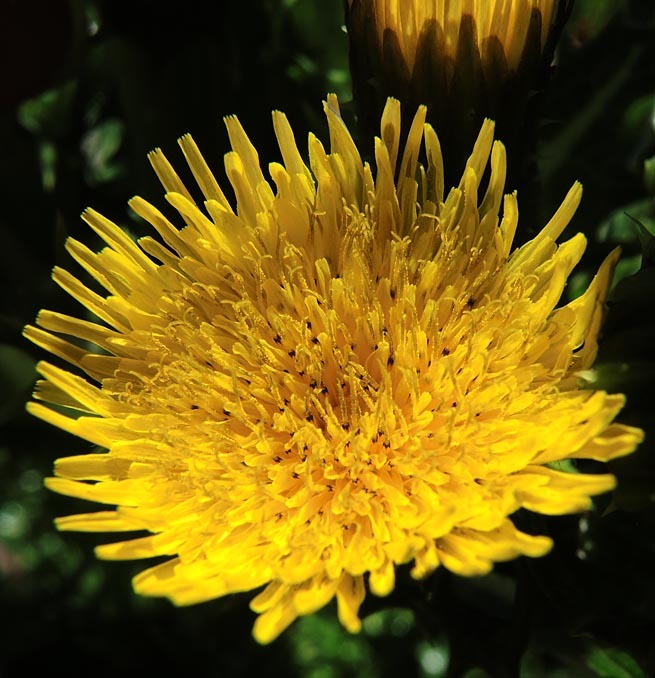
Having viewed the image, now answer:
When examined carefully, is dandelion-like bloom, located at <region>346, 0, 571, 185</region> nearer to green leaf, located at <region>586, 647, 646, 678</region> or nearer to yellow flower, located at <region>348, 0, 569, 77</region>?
yellow flower, located at <region>348, 0, 569, 77</region>

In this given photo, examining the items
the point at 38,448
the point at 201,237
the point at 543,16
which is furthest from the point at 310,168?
the point at 38,448

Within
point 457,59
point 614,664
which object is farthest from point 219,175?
point 614,664

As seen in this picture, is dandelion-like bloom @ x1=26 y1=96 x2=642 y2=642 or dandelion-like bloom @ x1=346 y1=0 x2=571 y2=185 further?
dandelion-like bloom @ x1=346 y1=0 x2=571 y2=185

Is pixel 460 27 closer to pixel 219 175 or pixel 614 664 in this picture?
pixel 219 175

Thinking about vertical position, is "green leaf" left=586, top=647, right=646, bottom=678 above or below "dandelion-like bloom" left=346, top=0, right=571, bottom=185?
below

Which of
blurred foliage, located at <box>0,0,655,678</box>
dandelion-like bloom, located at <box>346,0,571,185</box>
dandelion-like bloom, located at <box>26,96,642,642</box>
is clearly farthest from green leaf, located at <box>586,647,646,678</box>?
dandelion-like bloom, located at <box>346,0,571,185</box>

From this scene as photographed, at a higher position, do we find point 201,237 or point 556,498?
point 201,237

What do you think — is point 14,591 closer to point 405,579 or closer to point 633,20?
point 405,579
